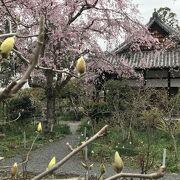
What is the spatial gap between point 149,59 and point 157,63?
2.38 ft

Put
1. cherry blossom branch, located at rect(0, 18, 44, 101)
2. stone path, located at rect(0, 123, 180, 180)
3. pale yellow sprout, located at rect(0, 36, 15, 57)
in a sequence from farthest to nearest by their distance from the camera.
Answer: stone path, located at rect(0, 123, 180, 180) → pale yellow sprout, located at rect(0, 36, 15, 57) → cherry blossom branch, located at rect(0, 18, 44, 101)

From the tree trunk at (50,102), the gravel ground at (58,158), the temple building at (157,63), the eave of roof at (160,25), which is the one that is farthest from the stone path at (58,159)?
the eave of roof at (160,25)

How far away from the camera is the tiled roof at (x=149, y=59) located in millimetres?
18859

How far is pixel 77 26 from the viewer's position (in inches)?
635

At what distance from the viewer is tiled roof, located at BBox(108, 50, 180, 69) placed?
18859mm

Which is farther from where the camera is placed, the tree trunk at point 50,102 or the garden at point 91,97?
the tree trunk at point 50,102

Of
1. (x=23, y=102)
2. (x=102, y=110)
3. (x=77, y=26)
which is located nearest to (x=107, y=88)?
(x=102, y=110)

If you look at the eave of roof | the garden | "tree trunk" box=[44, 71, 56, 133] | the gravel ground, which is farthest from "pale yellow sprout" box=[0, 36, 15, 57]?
the eave of roof

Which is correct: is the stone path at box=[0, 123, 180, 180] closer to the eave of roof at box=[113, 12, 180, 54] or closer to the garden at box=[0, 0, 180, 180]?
the garden at box=[0, 0, 180, 180]

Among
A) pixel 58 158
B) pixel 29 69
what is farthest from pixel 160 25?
pixel 29 69

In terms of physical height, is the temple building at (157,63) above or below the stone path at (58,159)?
above

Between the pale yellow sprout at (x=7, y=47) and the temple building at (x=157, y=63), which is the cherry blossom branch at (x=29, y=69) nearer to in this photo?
the pale yellow sprout at (x=7, y=47)

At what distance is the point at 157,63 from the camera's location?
19562 millimetres

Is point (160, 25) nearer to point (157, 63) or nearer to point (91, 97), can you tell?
point (157, 63)
